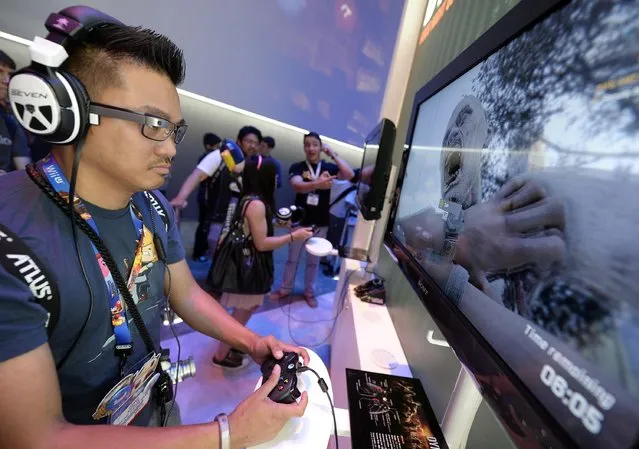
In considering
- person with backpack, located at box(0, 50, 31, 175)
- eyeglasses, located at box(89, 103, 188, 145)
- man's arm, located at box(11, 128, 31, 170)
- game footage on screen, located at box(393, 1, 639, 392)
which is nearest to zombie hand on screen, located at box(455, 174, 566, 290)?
game footage on screen, located at box(393, 1, 639, 392)

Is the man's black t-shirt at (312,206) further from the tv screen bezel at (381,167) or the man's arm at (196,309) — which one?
the man's arm at (196,309)

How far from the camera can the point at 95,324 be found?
0.72 m

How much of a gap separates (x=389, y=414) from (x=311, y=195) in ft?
8.97

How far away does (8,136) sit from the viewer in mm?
2197

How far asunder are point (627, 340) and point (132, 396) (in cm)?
108

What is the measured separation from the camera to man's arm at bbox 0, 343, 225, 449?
51cm

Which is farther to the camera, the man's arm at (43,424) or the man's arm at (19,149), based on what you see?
the man's arm at (19,149)

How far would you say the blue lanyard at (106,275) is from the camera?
2.34 feet

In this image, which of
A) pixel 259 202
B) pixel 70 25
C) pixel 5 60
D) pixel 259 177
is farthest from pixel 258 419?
pixel 5 60

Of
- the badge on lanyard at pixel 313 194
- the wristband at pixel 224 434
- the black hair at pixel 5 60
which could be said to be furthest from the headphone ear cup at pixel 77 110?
the badge on lanyard at pixel 313 194

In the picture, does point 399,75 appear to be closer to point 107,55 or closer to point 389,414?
point 107,55

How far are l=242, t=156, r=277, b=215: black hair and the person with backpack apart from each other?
1.82m

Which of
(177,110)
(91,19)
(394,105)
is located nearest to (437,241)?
(177,110)

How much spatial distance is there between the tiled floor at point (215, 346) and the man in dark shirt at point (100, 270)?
99cm
